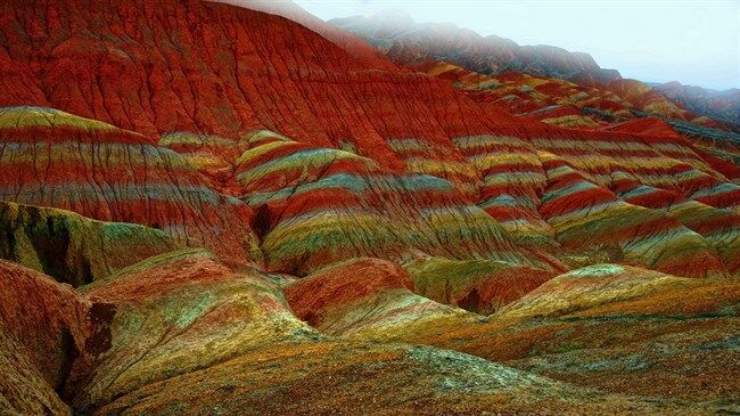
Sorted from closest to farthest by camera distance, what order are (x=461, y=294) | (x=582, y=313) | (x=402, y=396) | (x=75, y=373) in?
1. (x=402, y=396)
2. (x=75, y=373)
3. (x=582, y=313)
4. (x=461, y=294)

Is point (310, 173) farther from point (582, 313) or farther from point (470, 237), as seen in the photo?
point (582, 313)

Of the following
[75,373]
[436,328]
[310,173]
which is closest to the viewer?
[75,373]

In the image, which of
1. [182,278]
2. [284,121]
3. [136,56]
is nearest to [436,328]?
[182,278]

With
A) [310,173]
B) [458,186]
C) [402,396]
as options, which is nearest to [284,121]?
[310,173]

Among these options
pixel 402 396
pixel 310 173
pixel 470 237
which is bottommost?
pixel 470 237

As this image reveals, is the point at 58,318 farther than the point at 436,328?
No

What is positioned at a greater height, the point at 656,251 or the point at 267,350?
the point at 267,350
